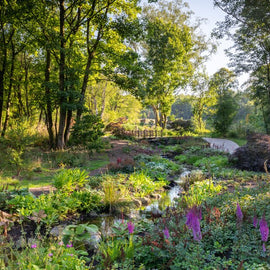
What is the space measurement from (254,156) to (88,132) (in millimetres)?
6763

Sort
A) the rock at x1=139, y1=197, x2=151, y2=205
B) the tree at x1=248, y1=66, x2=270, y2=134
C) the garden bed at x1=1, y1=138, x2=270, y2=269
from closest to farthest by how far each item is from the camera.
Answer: the garden bed at x1=1, y1=138, x2=270, y2=269 < the rock at x1=139, y1=197, x2=151, y2=205 < the tree at x1=248, y1=66, x2=270, y2=134

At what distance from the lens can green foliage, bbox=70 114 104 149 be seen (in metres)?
10.2

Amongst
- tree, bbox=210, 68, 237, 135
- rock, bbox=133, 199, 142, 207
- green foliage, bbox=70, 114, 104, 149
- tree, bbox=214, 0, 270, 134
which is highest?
tree, bbox=214, 0, 270, 134

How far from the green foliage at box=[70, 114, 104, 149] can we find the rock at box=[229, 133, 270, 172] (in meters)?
5.71

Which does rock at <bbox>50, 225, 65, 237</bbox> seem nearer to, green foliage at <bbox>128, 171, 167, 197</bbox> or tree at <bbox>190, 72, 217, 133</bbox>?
green foliage at <bbox>128, 171, 167, 197</bbox>

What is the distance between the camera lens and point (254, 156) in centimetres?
818

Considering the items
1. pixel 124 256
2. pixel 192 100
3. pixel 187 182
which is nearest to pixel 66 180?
pixel 124 256

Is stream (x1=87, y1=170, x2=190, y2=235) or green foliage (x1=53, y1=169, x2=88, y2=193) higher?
green foliage (x1=53, y1=169, x2=88, y2=193)

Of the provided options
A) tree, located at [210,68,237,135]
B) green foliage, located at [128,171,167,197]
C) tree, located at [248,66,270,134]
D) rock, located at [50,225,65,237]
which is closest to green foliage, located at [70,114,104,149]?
green foliage, located at [128,171,167,197]

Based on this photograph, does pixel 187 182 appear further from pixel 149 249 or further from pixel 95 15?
pixel 95 15

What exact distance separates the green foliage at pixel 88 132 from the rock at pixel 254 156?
5.71 meters

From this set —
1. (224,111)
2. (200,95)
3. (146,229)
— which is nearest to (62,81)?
(146,229)

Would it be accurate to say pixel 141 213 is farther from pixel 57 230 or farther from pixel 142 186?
pixel 57 230

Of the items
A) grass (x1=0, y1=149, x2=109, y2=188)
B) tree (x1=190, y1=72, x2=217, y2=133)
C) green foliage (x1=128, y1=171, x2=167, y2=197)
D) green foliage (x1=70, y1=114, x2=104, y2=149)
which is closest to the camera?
green foliage (x1=128, y1=171, x2=167, y2=197)
